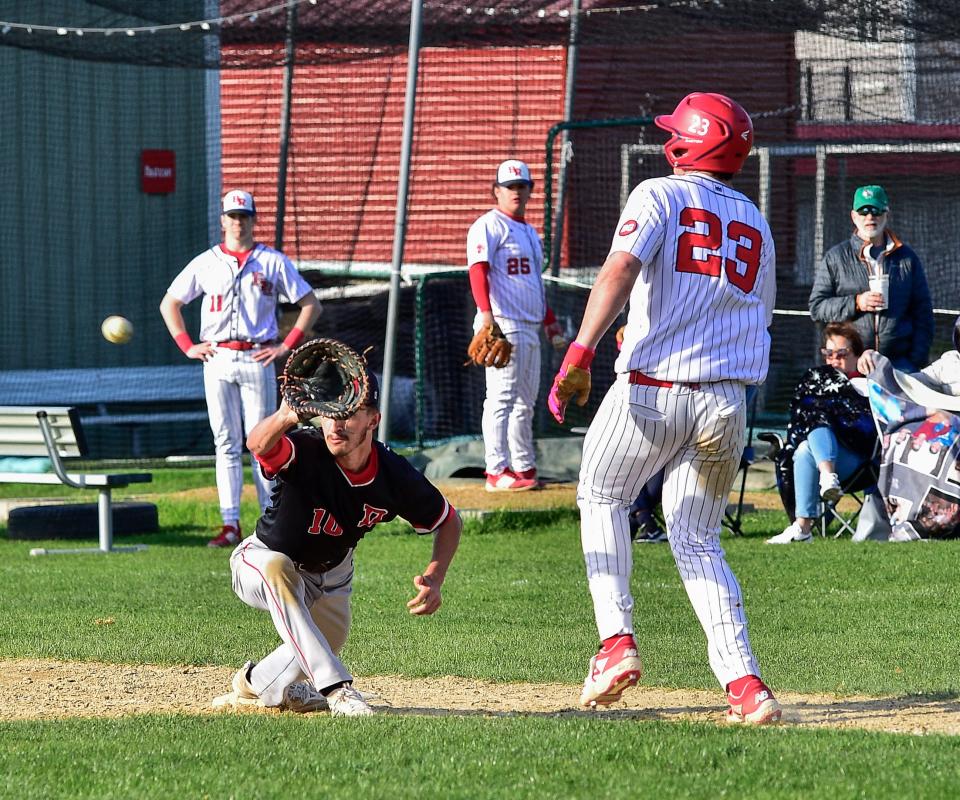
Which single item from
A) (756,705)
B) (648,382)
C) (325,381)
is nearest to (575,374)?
(648,382)

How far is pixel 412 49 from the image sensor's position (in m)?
13.3

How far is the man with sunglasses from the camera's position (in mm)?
10125

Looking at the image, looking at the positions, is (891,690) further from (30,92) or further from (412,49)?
(30,92)

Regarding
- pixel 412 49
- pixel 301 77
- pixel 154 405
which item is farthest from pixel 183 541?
pixel 301 77

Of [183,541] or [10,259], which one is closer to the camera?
[183,541]

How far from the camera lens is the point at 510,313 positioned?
447 inches

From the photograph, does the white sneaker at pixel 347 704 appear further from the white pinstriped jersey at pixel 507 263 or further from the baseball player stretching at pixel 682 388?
the white pinstriped jersey at pixel 507 263

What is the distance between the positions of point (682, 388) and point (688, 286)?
324 millimetres

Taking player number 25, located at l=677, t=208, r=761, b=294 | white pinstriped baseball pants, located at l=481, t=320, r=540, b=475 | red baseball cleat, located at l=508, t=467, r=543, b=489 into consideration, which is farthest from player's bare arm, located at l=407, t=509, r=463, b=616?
red baseball cleat, located at l=508, t=467, r=543, b=489

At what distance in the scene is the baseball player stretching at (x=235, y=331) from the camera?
10.6m

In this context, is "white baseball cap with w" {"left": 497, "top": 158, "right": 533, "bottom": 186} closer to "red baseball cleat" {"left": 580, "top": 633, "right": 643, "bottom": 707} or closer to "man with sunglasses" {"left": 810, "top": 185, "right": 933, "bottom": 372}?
"man with sunglasses" {"left": 810, "top": 185, "right": 933, "bottom": 372}

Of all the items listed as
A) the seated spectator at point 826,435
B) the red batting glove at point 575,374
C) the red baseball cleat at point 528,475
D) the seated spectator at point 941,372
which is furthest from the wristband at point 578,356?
the red baseball cleat at point 528,475

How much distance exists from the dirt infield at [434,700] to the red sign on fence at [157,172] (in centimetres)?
1171

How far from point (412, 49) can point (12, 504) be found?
4800 millimetres
